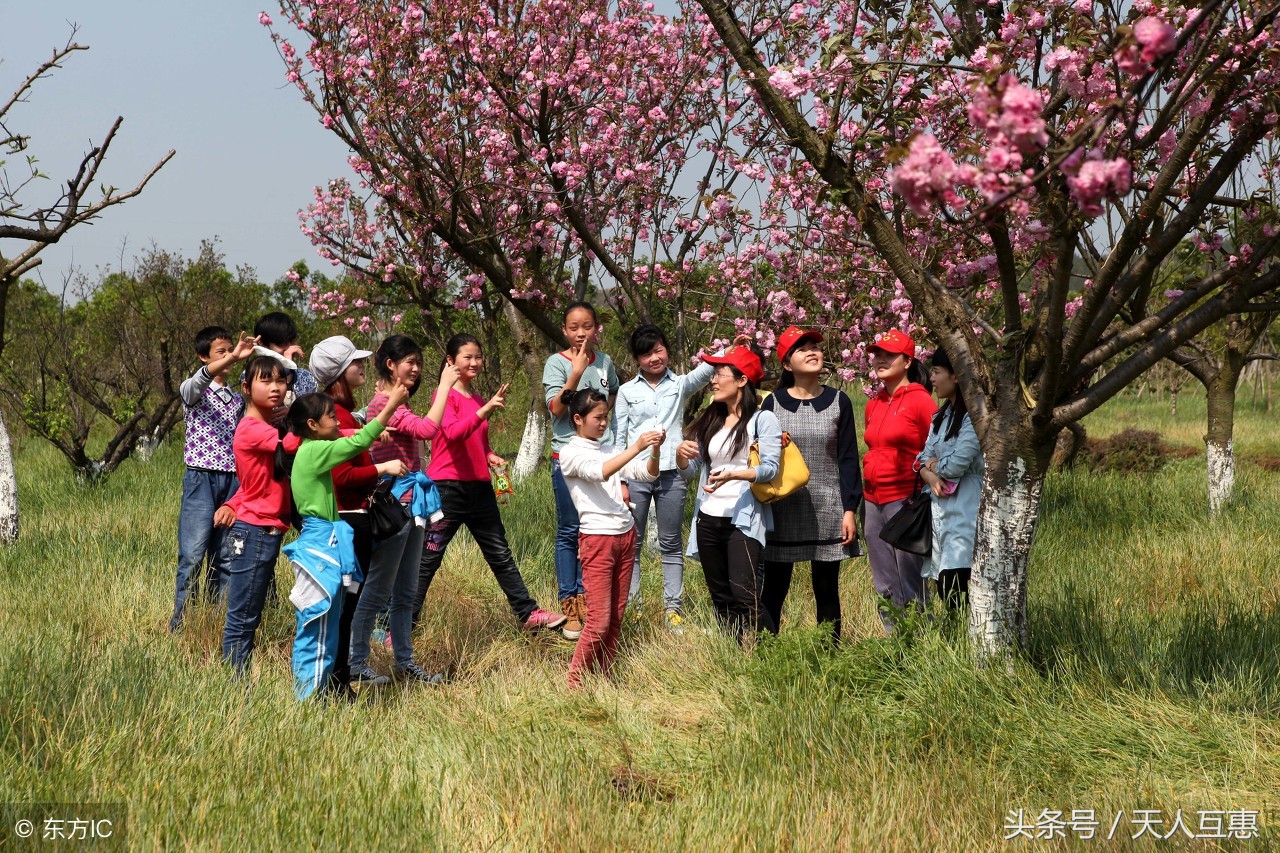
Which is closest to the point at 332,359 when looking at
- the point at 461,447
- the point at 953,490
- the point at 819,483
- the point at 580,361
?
the point at 461,447

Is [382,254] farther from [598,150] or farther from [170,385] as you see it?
[598,150]

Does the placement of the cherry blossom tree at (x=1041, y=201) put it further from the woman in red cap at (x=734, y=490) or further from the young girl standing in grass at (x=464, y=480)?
the young girl standing in grass at (x=464, y=480)

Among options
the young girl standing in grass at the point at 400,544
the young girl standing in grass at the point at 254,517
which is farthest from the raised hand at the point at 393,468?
the young girl standing in grass at the point at 254,517

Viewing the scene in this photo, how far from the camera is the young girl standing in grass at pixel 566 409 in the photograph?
5.86m

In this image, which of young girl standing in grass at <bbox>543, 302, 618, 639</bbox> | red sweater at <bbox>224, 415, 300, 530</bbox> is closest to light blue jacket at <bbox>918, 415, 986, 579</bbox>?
young girl standing in grass at <bbox>543, 302, 618, 639</bbox>

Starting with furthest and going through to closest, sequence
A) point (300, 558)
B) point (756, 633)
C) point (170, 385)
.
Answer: point (170, 385) < point (756, 633) < point (300, 558)

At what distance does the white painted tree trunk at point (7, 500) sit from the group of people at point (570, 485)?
237 cm

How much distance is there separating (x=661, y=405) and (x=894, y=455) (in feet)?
4.41

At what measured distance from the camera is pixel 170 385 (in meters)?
10.6

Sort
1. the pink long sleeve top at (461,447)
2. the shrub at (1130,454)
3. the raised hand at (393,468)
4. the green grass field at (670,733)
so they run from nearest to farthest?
the green grass field at (670,733), the raised hand at (393,468), the pink long sleeve top at (461,447), the shrub at (1130,454)

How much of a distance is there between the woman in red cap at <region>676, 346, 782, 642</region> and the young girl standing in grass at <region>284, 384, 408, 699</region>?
154cm

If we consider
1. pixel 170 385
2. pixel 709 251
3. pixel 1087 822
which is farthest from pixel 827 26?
pixel 170 385

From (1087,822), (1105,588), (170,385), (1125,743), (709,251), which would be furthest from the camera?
(170,385)

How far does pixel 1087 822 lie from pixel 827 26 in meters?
6.58
